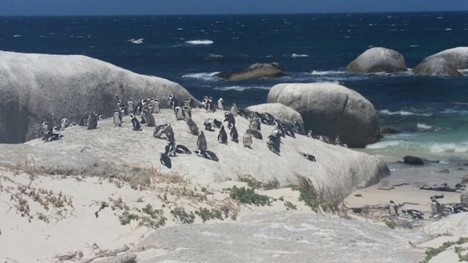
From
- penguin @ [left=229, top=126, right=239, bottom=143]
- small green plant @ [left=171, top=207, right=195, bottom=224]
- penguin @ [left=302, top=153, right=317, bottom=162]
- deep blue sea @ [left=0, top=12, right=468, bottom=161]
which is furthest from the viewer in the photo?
deep blue sea @ [left=0, top=12, right=468, bottom=161]

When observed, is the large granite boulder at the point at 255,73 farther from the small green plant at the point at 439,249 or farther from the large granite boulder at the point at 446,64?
the small green plant at the point at 439,249

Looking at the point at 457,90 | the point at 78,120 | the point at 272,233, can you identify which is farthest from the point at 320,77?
the point at 272,233

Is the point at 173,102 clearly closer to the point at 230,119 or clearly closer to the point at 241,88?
the point at 230,119

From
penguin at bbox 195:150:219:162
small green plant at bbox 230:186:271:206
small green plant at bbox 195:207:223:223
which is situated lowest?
small green plant at bbox 230:186:271:206

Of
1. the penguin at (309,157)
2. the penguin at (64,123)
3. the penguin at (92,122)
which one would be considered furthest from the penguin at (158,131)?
the penguin at (309,157)

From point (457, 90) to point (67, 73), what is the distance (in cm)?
3483

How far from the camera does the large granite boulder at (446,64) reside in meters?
62.4

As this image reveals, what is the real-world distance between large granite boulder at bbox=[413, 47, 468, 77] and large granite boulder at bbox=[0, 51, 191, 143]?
38528 mm

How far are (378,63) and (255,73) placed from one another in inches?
415

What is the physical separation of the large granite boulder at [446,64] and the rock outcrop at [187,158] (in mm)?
37712

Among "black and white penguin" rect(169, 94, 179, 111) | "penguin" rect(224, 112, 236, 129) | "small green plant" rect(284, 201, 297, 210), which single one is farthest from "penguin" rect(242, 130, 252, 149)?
"small green plant" rect(284, 201, 297, 210)

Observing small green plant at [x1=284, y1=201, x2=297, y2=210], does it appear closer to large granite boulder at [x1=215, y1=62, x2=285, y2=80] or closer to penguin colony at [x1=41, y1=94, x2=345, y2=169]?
penguin colony at [x1=41, y1=94, x2=345, y2=169]

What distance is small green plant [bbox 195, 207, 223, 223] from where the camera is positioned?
17.5 m

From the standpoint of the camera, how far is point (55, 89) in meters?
25.8
